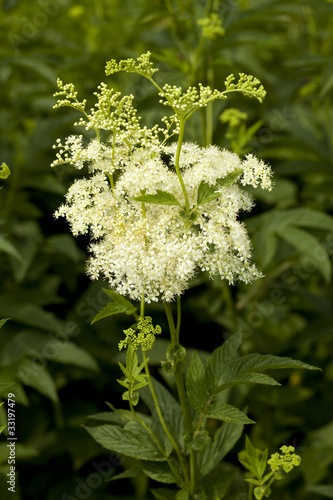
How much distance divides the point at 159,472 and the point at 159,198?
0.91 m

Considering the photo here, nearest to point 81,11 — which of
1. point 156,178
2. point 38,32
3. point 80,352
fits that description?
point 38,32

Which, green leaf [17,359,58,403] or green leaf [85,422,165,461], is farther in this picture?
green leaf [17,359,58,403]

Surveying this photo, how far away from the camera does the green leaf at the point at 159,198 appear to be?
1.40 metres

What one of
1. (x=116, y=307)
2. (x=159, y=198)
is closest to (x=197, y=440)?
(x=116, y=307)

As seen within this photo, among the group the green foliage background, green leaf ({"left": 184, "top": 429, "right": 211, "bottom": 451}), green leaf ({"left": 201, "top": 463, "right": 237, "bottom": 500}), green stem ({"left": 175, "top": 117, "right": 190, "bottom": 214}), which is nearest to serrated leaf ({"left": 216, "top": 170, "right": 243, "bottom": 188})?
green stem ({"left": 175, "top": 117, "right": 190, "bottom": 214})

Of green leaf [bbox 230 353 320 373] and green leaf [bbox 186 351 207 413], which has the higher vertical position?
green leaf [bbox 230 353 320 373]

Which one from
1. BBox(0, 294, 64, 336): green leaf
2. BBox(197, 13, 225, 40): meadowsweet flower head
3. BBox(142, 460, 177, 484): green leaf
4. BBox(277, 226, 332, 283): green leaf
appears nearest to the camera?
BBox(142, 460, 177, 484): green leaf

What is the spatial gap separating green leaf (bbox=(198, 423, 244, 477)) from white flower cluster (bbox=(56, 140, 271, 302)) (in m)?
A: 0.64

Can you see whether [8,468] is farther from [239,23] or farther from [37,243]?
[239,23]

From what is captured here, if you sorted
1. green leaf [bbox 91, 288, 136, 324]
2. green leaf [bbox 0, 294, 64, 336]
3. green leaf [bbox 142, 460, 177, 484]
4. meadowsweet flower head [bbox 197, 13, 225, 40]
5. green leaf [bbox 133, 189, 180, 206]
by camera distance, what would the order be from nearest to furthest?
green leaf [bbox 133, 189, 180, 206]
green leaf [bbox 91, 288, 136, 324]
green leaf [bbox 142, 460, 177, 484]
green leaf [bbox 0, 294, 64, 336]
meadowsweet flower head [bbox 197, 13, 225, 40]

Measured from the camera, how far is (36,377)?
2699 mm

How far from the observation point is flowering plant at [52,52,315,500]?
1.46m

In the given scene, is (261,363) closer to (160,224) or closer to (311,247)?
(160,224)

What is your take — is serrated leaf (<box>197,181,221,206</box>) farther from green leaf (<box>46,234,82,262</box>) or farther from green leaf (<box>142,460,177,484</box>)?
green leaf (<box>46,234,82,262</box>)
